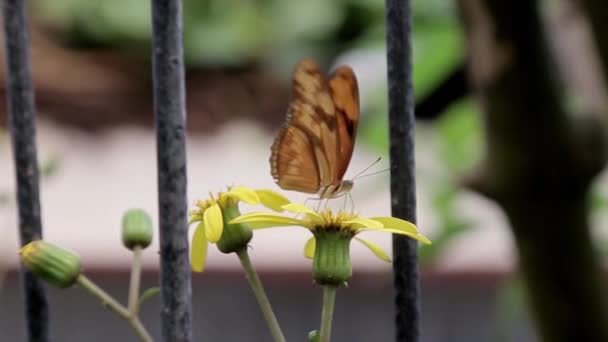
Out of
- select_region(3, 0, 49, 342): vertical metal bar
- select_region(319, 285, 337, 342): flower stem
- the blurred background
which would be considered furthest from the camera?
the blurred background

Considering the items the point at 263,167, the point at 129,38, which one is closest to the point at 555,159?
the point at 263,167

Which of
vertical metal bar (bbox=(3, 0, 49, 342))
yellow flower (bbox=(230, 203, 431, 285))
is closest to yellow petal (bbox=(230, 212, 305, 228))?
yellow flower (bbox=(230, 203, 431, 285))

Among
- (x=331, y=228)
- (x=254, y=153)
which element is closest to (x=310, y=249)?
(x=331, y=228)

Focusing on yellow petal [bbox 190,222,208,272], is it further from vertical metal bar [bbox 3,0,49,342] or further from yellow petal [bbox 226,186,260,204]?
vertical metal bar [bbox 3,0,49,342]

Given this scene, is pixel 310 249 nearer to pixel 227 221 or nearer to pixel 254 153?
pixel 227 221

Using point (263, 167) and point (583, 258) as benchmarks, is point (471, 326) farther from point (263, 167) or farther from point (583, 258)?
point (583, 258)

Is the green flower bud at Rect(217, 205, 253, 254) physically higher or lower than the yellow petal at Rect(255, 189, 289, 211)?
lower

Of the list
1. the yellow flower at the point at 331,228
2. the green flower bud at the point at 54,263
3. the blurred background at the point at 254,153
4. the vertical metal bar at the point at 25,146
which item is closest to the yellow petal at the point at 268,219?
the yellow flower at the point at 331,228
